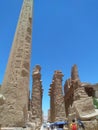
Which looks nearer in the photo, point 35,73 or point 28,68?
point 28,68

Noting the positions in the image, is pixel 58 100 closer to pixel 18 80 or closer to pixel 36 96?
pixel 36 96

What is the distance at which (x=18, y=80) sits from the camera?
5.98 m

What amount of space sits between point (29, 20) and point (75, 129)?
4.52 metres

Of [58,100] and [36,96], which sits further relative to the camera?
[58,100]

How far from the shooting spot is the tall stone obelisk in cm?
539

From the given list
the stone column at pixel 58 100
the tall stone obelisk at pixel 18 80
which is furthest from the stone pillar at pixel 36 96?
the tall stone obelisk at pixel 18 80

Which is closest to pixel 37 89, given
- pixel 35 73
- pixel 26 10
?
pixel 35 73

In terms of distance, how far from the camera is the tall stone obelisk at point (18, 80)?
5395mm

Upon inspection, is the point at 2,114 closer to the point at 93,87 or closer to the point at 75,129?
the point at 75,129

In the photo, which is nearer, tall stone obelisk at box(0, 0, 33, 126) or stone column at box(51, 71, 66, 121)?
tall stone obelisk at box(0, 0, 33, 126)

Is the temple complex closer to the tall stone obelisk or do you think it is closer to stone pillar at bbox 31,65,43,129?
stone pillar at bbox 31,65,43,129

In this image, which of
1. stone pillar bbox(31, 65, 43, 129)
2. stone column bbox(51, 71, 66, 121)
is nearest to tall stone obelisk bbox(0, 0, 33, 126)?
stone pillar bbox(31, 65, 43, 129)

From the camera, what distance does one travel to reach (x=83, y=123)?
655 cm

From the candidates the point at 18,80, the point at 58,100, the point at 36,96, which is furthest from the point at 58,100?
the point at 18,80
